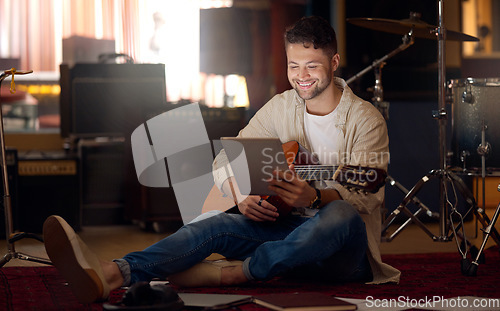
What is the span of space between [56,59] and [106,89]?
2.41 metres

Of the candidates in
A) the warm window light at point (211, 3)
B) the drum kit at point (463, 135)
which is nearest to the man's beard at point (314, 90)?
the drum kit at point (463, 135)

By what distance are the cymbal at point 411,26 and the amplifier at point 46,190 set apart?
1672mm

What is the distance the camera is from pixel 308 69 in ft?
6.43

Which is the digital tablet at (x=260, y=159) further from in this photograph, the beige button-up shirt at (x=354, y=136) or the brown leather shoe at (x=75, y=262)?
the brown leather shoe at (x=75, y=262)

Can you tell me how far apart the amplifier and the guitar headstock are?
2059mm

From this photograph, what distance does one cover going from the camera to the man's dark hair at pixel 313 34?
1941mm

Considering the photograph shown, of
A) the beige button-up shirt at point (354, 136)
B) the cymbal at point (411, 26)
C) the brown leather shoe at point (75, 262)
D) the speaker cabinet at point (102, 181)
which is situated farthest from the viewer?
the speaker cabinet at point (102, 181)

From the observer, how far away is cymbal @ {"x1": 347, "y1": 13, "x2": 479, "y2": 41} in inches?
101

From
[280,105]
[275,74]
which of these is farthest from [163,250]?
[275,74]

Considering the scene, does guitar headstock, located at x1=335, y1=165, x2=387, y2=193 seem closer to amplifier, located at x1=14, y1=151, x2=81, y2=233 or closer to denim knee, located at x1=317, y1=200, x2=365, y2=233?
denim knee, located at x1=317, y1=200, x2=365, y2=233

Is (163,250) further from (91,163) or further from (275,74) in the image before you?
(275,74)

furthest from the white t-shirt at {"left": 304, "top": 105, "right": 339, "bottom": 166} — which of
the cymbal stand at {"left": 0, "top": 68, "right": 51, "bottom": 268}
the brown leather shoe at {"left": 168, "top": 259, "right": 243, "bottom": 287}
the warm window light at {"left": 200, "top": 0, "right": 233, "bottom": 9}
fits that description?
the warm window light at {"left": 200, "top": 0, "right": 233, "bottom": 9}

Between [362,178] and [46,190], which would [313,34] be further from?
[46,190]

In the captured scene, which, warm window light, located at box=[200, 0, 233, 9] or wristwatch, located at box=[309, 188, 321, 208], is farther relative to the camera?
warm window light, located at box=[200, 0, 233, 9]
